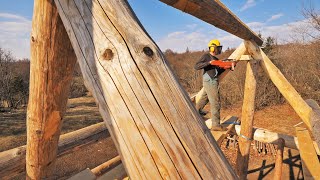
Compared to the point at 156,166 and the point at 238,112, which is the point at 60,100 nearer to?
the point at 156,166

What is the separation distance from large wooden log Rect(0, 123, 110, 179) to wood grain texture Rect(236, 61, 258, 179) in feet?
7.12

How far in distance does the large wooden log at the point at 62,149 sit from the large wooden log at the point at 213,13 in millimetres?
1763

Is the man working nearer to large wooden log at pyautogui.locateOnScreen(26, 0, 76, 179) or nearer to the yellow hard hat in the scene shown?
the yellow hard hat

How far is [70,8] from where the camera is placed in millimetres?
838

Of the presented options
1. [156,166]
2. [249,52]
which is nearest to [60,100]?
[156,166]

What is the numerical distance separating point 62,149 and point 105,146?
7456 millimetres

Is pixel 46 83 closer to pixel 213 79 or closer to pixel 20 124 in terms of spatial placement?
pixel 213 79

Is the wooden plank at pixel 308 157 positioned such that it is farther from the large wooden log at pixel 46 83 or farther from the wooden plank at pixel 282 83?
the large wooden log at pixel 46 83

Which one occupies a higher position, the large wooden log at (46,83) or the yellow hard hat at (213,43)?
the yellow hard hat at (213,43)

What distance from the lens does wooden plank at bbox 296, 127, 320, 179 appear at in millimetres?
3215

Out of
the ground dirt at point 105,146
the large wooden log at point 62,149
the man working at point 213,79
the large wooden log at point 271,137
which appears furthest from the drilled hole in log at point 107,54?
the large wooden log at point 271,137

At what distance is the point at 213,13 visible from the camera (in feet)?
6.15

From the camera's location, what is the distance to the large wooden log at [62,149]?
202 centimetres

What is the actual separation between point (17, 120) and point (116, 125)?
15.1m
